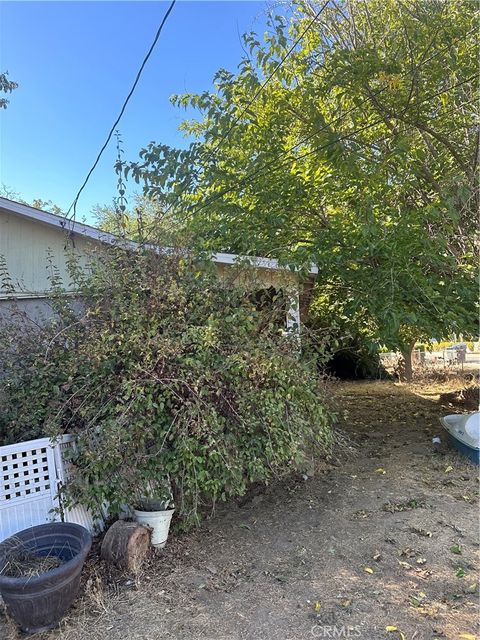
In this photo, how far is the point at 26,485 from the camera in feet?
9.77

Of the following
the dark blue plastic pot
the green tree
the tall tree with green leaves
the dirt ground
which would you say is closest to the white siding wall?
the tall tree with green leaves

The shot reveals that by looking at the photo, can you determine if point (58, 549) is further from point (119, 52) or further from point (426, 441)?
point (119, 52)

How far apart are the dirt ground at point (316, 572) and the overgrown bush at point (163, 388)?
1.64 feet

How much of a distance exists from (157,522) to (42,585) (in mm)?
1056

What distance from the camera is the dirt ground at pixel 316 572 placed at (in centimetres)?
233

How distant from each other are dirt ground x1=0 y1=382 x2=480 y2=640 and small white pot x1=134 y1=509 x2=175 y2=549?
0.13 m

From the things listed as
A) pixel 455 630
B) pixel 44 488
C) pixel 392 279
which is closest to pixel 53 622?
pixel 44 488

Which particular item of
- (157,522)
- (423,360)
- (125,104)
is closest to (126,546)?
(157,522)

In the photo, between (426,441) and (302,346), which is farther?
(426,441)

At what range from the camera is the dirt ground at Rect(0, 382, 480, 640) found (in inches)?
91.8

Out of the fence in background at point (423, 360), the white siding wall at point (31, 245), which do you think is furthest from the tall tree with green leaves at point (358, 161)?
the fence in background at point (423, 360)

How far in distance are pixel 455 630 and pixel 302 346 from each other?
2.30 metres

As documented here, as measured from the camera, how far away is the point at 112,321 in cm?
342

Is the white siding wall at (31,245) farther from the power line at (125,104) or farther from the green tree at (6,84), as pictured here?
the green tree at (6,84)
